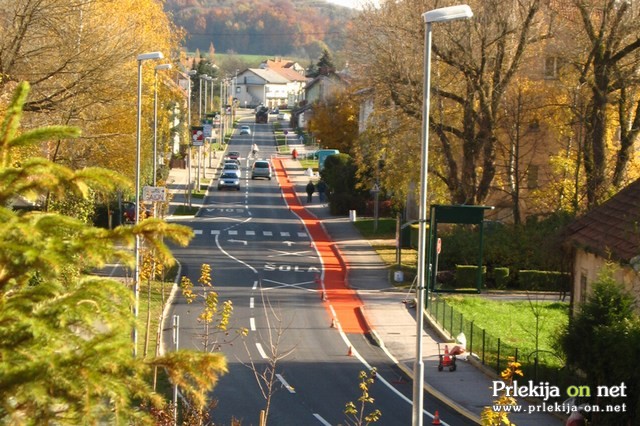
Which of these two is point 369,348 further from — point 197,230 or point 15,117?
point 197,230

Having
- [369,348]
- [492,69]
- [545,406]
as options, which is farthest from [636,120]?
[545,406]

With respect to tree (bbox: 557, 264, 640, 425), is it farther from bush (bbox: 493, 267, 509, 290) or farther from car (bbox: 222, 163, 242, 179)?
car (bbox: 222, 163, 242, 179)

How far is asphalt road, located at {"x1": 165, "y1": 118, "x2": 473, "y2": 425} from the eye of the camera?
66.0 feet

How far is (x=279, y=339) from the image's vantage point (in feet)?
66.7

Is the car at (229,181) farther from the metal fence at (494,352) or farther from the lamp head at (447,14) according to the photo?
the lamp head at (447,14)

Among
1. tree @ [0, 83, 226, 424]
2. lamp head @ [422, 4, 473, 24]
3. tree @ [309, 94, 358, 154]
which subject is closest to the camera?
tree @ [0, 83, 226, 424]

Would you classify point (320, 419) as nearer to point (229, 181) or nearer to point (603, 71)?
point (603, 71)

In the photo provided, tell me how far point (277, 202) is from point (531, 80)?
26077mm

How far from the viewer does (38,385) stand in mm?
5398

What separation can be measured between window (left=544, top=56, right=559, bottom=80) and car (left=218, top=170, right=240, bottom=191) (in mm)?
34134

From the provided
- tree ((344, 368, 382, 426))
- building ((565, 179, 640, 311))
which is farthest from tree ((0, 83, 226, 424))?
building ((565, 179, 640, 311))

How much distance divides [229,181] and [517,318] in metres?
43.9

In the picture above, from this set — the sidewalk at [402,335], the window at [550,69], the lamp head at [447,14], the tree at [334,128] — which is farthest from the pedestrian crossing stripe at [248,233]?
the lamp head at [447,14]

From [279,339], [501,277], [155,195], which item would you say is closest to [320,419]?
[279,339]
